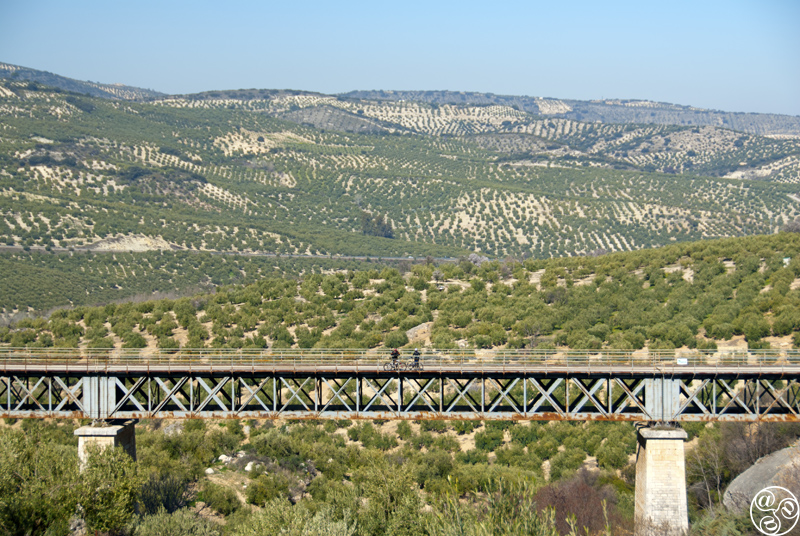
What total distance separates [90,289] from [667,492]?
78667 mm

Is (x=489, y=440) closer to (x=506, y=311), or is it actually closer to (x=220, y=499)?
(x=220, y=499)

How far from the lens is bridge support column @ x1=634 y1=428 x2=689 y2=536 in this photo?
29578mm

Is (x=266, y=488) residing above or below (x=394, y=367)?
below

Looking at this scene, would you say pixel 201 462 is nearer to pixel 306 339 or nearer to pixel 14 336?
pixel 306 339

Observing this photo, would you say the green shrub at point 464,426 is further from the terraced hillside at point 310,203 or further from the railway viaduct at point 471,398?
the terraced hillside at point 310,203

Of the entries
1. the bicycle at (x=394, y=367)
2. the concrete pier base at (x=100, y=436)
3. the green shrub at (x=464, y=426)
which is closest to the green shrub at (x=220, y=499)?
the concrete pier base at (x=100, y=436)

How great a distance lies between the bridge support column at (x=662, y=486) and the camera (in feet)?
97.0

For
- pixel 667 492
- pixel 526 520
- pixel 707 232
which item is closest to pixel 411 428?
pixel 667 492

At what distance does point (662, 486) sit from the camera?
30.1 metres

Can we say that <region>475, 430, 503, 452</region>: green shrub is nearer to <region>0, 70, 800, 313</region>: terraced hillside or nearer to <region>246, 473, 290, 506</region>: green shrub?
<region>246, 473, 290, 506</region>: green shrub

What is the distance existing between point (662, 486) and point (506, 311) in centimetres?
3259

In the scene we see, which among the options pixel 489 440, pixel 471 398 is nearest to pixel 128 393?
pixel 471 398

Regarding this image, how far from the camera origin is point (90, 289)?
92375 mm

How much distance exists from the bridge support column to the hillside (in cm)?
2200
